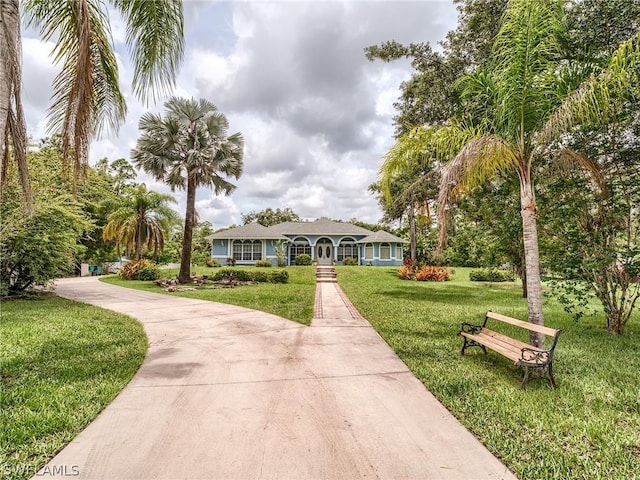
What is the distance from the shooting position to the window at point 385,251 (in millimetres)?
31438

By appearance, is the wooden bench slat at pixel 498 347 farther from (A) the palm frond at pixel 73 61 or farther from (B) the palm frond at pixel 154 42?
(B) the palm frond at pixel 154 42

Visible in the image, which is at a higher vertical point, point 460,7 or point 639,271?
point 460,7

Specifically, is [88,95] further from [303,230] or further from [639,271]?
[303,230]

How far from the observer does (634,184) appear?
6.66 metres

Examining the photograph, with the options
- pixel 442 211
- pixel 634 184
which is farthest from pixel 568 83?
pixel 634 184

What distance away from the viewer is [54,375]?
4520mm

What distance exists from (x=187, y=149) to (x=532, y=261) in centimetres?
1593

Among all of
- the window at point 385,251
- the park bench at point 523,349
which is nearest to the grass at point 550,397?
the park bench at point 523,349

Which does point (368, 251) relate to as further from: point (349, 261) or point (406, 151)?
point (406, 151)

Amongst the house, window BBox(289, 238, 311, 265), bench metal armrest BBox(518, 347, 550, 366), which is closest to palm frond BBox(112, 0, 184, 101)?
bench metal armrest BBox(518, 347, 550, 366)

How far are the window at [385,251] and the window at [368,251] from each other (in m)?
0.96

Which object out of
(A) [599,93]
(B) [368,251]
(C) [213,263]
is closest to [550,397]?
(A) [599,93]

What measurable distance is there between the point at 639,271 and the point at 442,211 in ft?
15.4

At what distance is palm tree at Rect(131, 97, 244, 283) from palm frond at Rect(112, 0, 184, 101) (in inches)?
475
